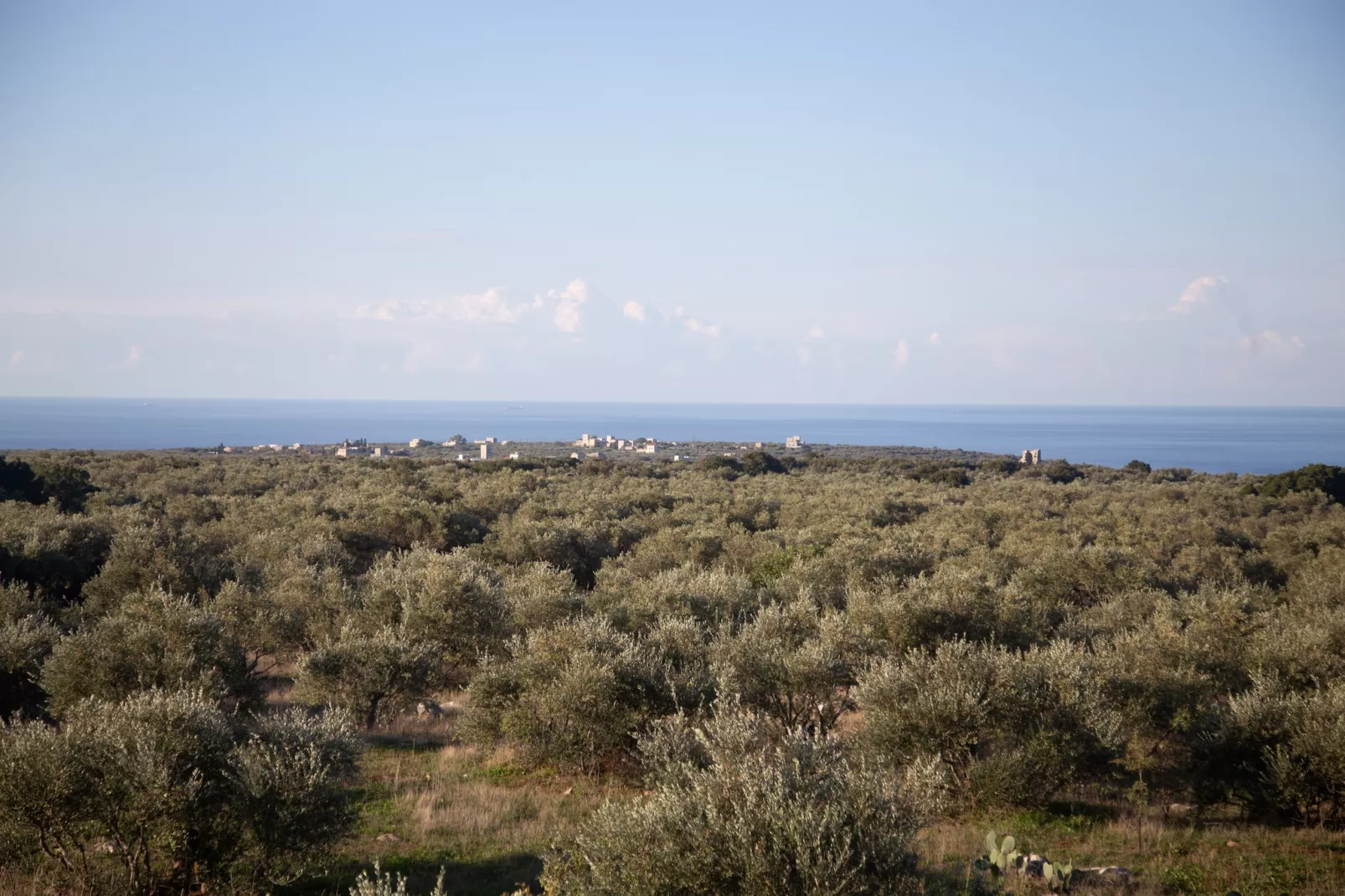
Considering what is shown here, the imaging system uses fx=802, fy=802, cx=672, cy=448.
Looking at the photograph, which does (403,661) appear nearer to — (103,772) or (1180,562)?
(103,772)

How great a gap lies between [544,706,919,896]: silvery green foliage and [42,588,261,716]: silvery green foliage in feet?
27.0

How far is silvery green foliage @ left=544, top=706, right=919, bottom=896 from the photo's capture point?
579cm

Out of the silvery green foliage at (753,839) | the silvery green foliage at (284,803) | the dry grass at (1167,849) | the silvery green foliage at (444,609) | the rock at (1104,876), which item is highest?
the silvery green foliage at (753,839)

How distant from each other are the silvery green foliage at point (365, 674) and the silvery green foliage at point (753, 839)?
945cm

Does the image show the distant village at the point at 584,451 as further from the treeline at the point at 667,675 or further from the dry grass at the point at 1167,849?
the dry grass at the point at 1167,849

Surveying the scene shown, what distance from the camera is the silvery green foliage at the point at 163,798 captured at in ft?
24.2

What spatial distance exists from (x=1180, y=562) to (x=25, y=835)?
110ft

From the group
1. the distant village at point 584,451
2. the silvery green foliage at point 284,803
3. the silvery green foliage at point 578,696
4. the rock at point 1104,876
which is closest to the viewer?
the silvery green foliage at point 284,803

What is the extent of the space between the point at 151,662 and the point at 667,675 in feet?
26.8

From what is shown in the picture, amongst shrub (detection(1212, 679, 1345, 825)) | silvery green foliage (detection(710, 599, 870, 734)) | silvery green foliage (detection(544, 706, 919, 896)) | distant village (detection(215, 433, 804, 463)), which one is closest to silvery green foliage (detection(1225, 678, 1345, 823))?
shrub (detection(1212, 679, 1345, 825))

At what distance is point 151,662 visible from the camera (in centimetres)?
1270

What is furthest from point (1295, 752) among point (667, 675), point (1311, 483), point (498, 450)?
point (498, 450)

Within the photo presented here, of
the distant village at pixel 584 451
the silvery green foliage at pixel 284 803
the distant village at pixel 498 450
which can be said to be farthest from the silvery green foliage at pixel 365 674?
the distant village at pixel 584 451

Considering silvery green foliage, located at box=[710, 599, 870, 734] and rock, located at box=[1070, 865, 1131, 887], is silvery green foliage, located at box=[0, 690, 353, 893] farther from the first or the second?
rock, located at box=[1070, 865, 1131, 887]
